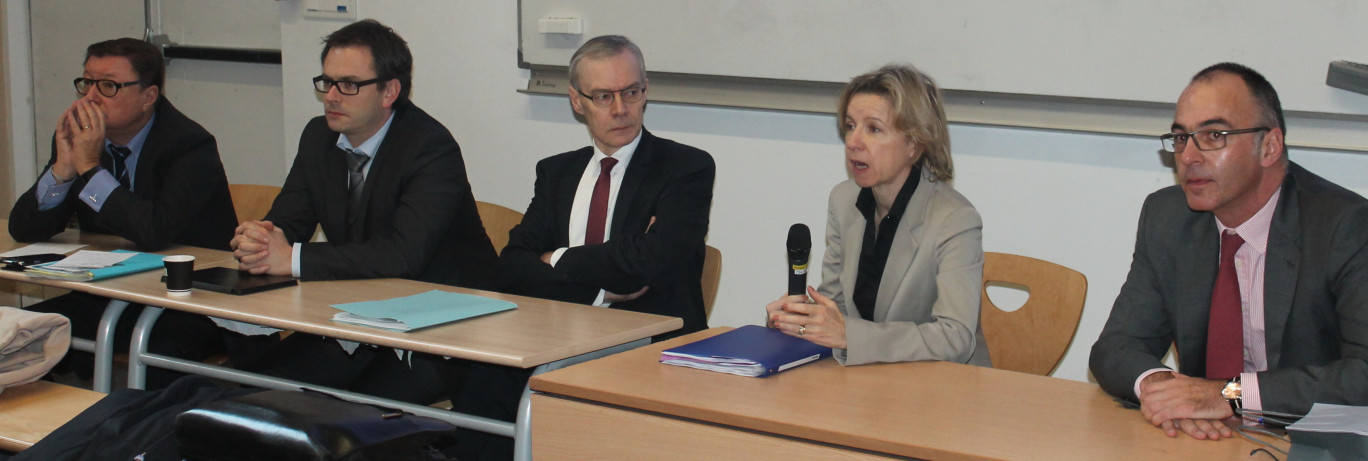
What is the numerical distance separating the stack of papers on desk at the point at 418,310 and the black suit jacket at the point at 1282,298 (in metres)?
1.36

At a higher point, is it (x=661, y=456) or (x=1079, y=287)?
(x=1079, y=287)

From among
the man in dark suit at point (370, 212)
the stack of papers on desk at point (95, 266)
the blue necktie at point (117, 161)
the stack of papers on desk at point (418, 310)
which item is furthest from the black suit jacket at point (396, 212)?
the blue necktie at point (117, 161)

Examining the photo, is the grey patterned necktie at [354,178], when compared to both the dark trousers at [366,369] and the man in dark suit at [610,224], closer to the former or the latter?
the dark trousers at [366,369]

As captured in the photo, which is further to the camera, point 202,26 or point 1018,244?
point 202,26

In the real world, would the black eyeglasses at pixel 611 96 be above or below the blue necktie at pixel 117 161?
above

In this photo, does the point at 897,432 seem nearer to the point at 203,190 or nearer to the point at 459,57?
the point at 203,190

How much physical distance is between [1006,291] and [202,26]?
Result: 3.76 metres

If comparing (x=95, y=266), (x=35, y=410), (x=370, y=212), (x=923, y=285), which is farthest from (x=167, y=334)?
(x=923, y=285)

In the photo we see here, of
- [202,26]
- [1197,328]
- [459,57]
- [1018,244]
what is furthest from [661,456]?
[202,26]

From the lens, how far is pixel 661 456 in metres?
1.95

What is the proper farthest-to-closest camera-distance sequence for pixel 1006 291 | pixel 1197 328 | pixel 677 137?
pixel 677 137
pixel 1006 291
pixel 1197 328

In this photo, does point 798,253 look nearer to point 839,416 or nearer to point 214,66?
point 839,416

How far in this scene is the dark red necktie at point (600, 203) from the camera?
10.3 ft

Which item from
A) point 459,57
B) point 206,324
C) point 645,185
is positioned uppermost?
point 459,57
